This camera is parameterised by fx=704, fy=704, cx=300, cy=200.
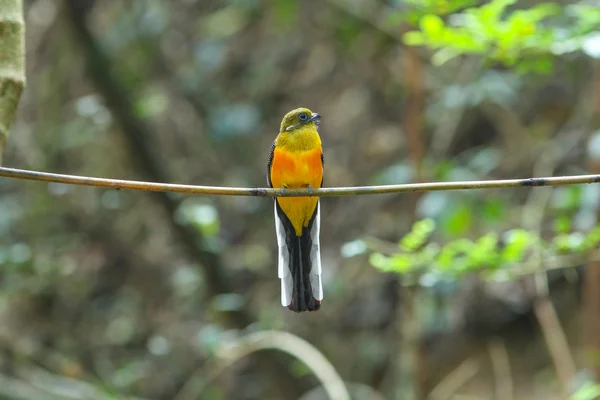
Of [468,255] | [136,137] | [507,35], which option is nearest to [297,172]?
[468,255]

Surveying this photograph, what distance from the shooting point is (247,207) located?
672 cm

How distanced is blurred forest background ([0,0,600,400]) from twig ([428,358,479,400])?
0.03m

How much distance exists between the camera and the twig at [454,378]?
18.0ft

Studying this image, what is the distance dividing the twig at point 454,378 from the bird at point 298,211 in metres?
2.33

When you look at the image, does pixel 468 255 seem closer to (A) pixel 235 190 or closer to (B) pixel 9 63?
(A) pixel 235 190

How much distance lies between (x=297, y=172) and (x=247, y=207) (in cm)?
341

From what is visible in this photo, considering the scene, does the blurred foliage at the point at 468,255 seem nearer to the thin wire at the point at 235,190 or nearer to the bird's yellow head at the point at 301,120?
the bird's yellow head at the point at 301,120

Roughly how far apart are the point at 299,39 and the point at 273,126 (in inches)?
37.2

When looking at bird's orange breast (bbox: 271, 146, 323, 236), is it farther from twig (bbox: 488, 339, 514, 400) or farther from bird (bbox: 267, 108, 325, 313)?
twig (bbox: 488, 339, 514, 400)

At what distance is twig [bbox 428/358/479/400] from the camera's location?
18.0ft

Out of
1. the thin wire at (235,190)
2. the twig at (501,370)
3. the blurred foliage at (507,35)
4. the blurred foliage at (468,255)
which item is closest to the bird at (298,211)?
the blurred foliage at (468,255)

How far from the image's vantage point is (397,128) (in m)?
7.04

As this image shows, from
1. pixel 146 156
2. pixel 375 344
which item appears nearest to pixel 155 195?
pixel 146 156

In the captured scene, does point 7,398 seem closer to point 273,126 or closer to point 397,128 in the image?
point 273,126
